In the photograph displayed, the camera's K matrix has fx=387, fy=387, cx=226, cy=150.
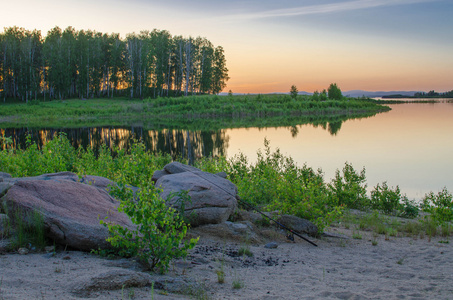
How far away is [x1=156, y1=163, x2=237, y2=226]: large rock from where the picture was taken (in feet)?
29.6

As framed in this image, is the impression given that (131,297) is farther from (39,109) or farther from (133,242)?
(39,109)

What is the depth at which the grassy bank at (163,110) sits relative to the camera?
193ft

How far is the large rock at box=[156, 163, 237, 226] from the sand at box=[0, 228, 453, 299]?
77 centimetres

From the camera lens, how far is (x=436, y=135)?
115 feet

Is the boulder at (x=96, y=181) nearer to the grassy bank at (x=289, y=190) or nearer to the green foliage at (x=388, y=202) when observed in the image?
the grassy bank at (x=289, y=190)

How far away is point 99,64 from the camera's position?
86250mm

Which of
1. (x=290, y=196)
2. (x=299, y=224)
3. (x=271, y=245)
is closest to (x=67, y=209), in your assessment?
(x=271, y=245)

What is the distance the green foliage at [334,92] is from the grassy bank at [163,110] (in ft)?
24.4

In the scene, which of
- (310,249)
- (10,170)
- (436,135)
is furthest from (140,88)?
(310,249)

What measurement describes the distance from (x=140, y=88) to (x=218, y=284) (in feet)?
276

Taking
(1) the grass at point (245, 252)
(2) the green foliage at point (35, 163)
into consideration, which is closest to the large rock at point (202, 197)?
(1) the grass at point (245, 252)

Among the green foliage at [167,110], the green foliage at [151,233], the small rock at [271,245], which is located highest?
the green foliage at [167,110]

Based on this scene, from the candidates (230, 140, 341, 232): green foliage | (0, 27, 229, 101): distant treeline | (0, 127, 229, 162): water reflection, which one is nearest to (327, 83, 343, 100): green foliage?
(0, 27, 229, 101): distant treeline

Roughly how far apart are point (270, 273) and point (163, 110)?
6399 cm
